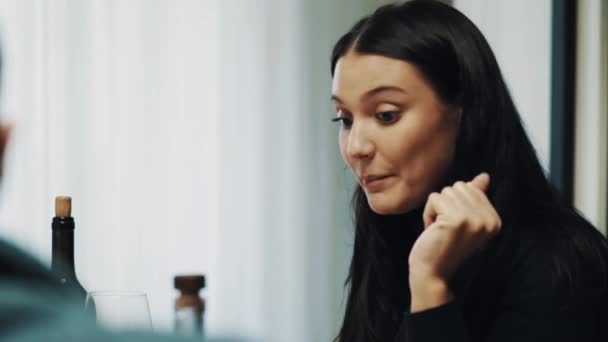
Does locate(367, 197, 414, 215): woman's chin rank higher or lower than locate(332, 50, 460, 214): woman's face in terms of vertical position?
lower

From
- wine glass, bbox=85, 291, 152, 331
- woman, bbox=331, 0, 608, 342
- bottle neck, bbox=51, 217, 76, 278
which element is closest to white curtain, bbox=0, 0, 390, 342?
woman, bbox=331, 0, 608, 342

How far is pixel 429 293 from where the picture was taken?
1124 mm

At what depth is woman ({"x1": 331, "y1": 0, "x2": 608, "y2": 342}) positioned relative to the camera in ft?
3.68

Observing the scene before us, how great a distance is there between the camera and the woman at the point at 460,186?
1123mm

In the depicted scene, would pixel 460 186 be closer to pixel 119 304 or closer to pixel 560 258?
pixel 560 258

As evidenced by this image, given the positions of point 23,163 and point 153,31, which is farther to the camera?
point 153,31

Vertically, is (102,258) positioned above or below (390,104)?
below

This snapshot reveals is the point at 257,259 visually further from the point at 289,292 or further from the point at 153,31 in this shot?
the point at 153,31

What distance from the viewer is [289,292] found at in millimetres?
2613

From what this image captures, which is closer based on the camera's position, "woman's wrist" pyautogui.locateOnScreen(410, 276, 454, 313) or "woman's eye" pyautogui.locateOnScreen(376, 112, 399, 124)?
"woman's wrist" pyautogui.locateOnScreen(410, 276, 454, 313)

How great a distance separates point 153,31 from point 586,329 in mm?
1631

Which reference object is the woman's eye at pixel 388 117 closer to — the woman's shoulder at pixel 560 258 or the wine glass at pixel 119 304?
the woman's shoulder at pixel 560 258

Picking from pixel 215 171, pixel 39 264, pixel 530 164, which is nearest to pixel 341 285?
pixel 215 171

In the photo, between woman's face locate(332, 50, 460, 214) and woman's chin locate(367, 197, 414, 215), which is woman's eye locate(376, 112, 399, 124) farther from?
woman's chin locate(367, 197, 414, 215)
